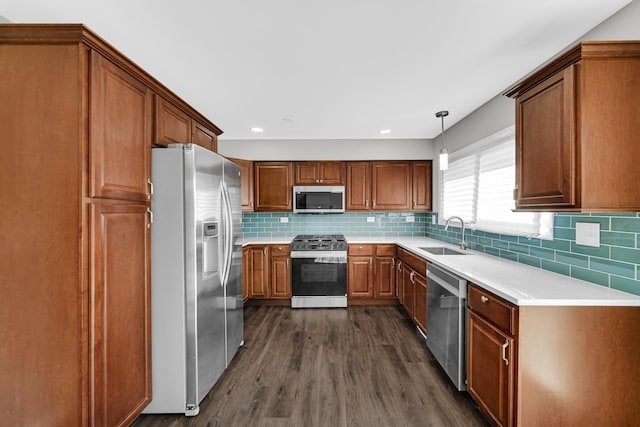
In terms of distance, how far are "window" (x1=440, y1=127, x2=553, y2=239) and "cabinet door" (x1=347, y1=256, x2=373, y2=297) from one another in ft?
4.32

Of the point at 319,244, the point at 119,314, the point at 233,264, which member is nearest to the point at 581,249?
the point at 233,264

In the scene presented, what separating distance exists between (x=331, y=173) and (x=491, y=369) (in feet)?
10.2

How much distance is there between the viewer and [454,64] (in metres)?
1.97

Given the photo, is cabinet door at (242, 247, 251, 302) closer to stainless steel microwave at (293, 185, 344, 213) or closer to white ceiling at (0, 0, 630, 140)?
stainless steel microwave at (293, 185, 344, 213)

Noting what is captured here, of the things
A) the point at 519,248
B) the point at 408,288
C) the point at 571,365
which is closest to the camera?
the point at 571,365

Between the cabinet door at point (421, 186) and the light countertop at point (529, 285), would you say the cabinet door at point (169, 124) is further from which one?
the cabinet door at point (421, 186)

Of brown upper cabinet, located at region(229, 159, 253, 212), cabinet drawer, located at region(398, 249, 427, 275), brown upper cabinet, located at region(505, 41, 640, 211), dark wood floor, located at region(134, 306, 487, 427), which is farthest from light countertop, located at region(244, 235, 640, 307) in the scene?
brown upper cabinet, located at region(229, 159, 253, 212)

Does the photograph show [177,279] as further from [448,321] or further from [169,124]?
[448,321]

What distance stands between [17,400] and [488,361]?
2.43m

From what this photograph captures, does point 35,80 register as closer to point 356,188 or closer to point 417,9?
point 417,9

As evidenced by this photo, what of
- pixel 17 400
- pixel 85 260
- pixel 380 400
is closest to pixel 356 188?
pixel 380 400

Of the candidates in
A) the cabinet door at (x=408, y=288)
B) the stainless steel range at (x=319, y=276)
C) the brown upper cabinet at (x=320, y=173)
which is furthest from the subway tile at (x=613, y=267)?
the brown upper cabinet at (x=320, y=173)

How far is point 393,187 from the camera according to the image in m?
4.16

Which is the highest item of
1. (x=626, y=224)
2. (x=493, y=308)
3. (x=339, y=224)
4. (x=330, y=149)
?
(x=330, y=149)
